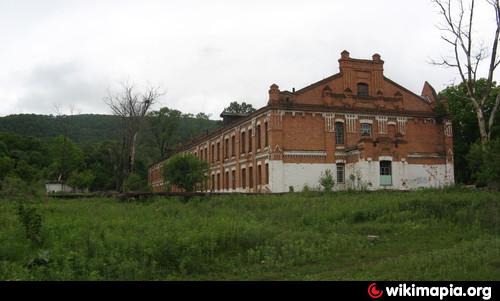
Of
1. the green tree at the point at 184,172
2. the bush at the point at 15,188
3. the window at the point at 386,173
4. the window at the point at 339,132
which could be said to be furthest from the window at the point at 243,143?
the bush at the point at 15,188

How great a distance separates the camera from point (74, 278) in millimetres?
9508

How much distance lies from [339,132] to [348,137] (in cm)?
70

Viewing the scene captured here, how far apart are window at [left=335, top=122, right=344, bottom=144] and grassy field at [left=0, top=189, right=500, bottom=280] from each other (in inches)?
665

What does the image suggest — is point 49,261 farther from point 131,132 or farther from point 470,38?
point 131,132

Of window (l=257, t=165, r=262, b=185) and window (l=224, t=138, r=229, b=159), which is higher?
window (l=224, t=138, r=229, b=159)

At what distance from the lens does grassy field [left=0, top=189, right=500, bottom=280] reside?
387 inches

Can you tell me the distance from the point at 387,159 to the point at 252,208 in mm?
17280

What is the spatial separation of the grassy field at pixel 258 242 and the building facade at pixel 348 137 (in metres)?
15.1

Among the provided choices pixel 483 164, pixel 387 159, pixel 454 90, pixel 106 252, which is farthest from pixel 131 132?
pixel 106 252

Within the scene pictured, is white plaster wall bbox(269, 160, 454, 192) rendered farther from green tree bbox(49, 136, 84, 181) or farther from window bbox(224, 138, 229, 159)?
green tree bbox(49, 136, 84, 181)

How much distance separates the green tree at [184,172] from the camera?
92.2 ft
